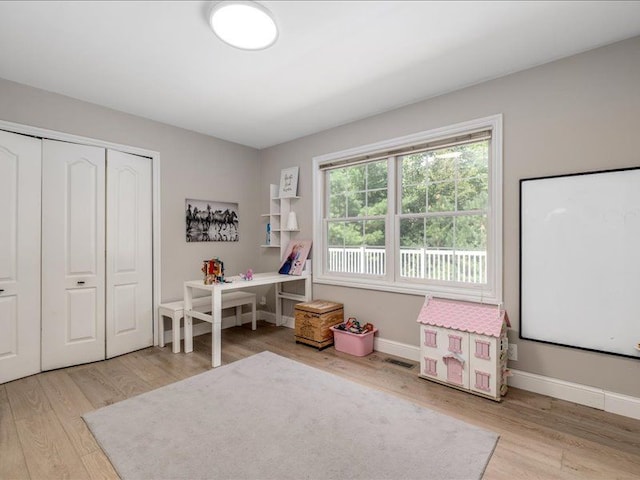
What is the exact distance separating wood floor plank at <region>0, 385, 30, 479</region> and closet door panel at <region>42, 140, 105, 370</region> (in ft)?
2.71

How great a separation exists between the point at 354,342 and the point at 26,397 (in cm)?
277

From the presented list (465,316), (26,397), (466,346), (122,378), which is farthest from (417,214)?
(26,397)

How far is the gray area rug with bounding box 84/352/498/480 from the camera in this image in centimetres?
168

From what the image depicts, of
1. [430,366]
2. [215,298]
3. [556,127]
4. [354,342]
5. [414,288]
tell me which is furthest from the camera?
[354,342]

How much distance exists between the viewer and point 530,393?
2490 mm

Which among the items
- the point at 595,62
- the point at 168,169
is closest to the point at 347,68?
the point at 595,62

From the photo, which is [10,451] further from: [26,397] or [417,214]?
[417,214]

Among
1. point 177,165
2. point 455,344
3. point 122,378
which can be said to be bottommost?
point 122,378

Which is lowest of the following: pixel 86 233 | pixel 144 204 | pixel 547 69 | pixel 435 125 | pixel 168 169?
pixel 86 233

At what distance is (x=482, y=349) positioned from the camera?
8.02 ft

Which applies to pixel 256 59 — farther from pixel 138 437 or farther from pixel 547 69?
pixel 138 437

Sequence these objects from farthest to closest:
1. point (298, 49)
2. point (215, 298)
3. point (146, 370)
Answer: point (215, 298), point (146, 370), point (298, 49)

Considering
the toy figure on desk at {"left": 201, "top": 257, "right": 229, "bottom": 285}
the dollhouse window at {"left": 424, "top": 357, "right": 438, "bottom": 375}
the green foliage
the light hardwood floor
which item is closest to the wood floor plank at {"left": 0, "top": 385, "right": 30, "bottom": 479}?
the light hardwood floor

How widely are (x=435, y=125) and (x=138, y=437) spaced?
133 inches
